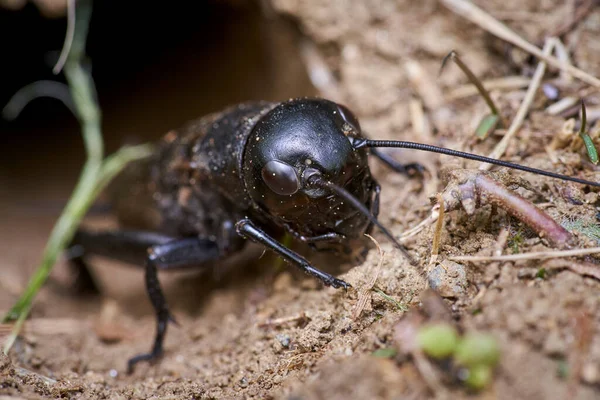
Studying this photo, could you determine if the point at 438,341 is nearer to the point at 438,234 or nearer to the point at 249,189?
the point at 438,234

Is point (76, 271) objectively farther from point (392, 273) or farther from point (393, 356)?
point (393, 356)

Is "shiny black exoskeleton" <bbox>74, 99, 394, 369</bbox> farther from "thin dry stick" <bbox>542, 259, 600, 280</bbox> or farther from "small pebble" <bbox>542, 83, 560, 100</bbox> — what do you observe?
"small pebble" <bbox>542, 83, 560, 100</bbox>

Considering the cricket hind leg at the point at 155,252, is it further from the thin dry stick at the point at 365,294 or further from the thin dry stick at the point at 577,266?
the thin dry stick at the point at 577,266

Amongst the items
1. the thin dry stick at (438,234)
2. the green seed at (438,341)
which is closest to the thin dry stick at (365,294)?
the thin dry stick at (438,234)

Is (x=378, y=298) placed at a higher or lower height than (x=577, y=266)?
lower

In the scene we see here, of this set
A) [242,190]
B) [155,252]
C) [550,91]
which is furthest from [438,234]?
[155,252]
